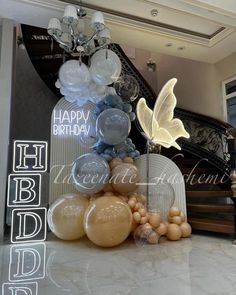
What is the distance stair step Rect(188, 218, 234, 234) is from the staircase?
0.05ft

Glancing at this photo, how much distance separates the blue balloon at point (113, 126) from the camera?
3.46 metres

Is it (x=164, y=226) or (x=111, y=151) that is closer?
(x=164, y=226)

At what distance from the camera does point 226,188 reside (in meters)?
4.83

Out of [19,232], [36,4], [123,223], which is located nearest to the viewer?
[123,223]

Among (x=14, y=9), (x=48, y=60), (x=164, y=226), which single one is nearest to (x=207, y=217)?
(x=164, y=226)

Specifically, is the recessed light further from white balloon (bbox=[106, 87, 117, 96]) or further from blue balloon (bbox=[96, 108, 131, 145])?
blue balloon (bbox=[96, 108, 131, 145])

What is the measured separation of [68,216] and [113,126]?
1247mm

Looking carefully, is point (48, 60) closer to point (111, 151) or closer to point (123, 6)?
point (123, 6)

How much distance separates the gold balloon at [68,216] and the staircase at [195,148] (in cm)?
168

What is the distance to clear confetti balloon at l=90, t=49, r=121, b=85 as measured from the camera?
138 inches

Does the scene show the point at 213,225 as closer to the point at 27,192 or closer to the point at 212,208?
the point at 212,208

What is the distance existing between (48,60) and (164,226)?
350 centimetres

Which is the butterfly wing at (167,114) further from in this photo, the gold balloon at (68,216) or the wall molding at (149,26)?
the gold balloon at (68,216)

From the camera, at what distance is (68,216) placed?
327 centimetres
